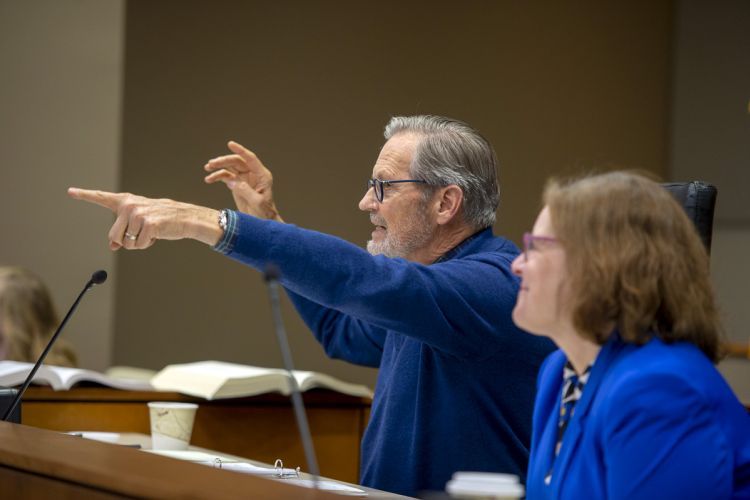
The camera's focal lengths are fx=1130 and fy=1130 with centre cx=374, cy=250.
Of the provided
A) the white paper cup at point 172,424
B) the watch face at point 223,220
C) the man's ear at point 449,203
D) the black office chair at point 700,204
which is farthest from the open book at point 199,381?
the black office chair at point 700,204

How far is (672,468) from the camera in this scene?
1.32 m

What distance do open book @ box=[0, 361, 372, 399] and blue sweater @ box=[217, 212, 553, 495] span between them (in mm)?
350

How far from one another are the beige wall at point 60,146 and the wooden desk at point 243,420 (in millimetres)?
2106

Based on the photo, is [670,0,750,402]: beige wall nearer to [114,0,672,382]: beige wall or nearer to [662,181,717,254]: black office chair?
[114,0,672,382]: beige wall

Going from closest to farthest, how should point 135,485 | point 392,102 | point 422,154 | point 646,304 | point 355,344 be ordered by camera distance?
point 135,485
point 646,304
point 422,154
point 355,344
point 392,102

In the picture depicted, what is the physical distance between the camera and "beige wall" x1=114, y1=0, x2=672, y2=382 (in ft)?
16.6

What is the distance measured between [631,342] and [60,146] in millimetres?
3713

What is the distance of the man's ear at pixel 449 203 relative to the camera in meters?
2.37

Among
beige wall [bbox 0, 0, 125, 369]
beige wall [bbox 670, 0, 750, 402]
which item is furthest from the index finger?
beige wall [bbox 670, 0, 750, 402]

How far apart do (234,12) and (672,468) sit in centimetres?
423

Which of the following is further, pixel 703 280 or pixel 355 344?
pixel 355 344

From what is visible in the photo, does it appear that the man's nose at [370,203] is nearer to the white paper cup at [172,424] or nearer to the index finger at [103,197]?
the white paper cup at [172,424]

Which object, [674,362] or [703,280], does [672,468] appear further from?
[703,280]

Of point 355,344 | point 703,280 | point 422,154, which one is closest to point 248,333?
point 355,344
